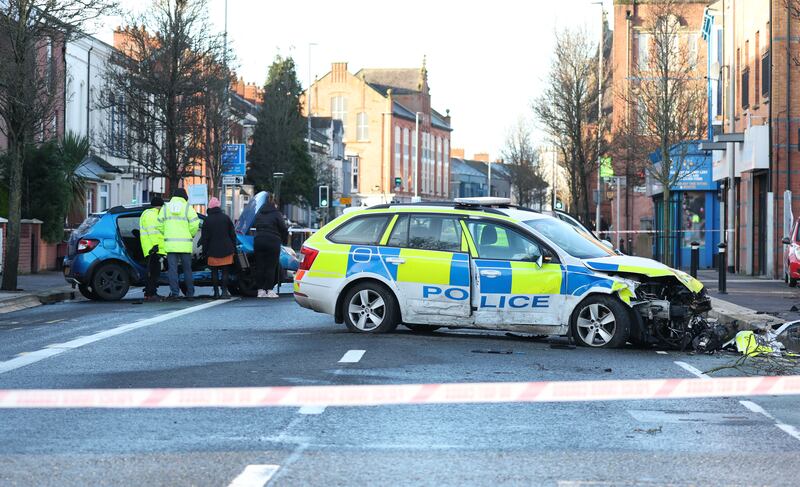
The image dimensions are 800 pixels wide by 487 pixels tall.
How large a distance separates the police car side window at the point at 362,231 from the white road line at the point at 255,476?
27.8 feet

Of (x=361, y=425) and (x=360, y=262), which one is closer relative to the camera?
(x=361, y=425)

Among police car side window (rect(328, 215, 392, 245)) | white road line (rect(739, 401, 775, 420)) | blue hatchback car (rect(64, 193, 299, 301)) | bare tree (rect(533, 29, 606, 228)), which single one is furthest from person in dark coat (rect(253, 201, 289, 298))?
bare tree (rect(533, 29, 606, 228))

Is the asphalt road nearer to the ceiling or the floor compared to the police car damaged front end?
nearer to the floor

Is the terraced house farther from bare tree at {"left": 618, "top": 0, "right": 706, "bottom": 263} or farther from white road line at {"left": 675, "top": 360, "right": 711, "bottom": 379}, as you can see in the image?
white road line at {"left": 675, "top": 360, "right": 711, "bottom": 379}

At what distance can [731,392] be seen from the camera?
10.4 meters

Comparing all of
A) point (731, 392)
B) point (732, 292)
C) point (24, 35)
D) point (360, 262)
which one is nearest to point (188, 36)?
point (24, 35)

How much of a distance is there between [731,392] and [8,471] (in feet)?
19.3

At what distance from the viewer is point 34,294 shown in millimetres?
23031

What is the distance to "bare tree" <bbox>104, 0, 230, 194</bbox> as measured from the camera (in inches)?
1700

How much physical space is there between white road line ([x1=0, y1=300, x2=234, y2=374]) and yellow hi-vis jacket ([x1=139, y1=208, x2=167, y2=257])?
2.46m

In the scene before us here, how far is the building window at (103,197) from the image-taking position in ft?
177

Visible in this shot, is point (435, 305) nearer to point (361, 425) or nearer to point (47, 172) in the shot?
point (361, 425)

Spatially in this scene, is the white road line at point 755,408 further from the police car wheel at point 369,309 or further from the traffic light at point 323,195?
the traffic light at point 323,195

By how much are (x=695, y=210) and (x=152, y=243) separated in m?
27.3
